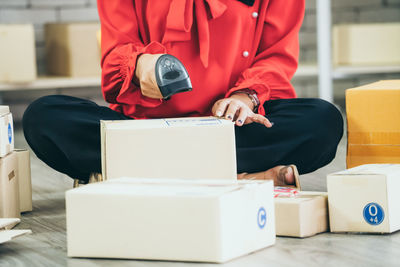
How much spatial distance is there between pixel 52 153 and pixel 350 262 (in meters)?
0.84

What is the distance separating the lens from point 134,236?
44.5 inches

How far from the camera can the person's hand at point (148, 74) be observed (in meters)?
1.48

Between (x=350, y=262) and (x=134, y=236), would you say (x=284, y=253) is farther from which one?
(x=134, y=236)

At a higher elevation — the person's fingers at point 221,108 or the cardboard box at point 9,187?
the person's fingers at point 221,108

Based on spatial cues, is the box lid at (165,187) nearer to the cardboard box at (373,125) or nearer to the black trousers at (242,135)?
the black trousers at (242,135)

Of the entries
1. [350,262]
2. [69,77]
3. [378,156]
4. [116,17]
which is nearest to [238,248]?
[350,262]

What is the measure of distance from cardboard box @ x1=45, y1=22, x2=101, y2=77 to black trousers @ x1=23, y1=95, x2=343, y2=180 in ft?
5.30

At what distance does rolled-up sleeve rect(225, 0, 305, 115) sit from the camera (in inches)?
70.0

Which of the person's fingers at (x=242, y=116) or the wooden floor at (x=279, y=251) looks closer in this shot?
the wooden floor at (x=279, y=251)

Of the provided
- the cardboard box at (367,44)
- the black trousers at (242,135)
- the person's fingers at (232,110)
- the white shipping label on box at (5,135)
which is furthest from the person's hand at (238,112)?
the cardboard box at (367,44)

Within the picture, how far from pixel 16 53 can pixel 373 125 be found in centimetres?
192

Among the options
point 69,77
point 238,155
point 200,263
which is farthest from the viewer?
point 69,77

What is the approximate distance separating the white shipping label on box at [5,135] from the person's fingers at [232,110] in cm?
45

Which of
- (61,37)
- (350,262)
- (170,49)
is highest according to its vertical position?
(61,37)
